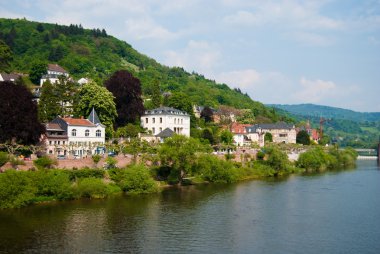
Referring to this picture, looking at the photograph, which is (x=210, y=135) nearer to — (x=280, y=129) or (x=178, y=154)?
(x=178, y=154)

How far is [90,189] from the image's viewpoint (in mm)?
48375

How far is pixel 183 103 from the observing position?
299 feet

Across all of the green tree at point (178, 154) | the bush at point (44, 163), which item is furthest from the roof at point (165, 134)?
the bush at point (44, 163)

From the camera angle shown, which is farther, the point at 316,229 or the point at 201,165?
the point at 201,165

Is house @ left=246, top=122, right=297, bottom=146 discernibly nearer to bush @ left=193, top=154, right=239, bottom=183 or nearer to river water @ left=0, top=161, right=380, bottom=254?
bush @ left=193, top=154, right=239, bottom=183

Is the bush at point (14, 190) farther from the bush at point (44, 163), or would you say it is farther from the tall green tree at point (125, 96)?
the tall green tree at point (125, 96)

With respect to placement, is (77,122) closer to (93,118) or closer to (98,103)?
(93,118)

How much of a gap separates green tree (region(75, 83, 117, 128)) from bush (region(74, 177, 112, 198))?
69.7 feet

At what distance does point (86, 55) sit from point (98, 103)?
3767 inches

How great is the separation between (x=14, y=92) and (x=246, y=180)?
112 ft

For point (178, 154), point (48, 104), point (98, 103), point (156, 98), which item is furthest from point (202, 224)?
point (156, 98)

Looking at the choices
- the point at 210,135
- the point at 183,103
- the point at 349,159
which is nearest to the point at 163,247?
the point at 210,135

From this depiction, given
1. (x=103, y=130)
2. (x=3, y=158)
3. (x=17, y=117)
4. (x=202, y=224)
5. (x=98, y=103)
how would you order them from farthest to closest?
1. (x=98, y=103)
2. (x=103, y=130)
3. (x=17, y=117)
4. (x=3, y=158)
5. (x=202, y=224)

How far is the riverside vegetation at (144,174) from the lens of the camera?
4340 cm
